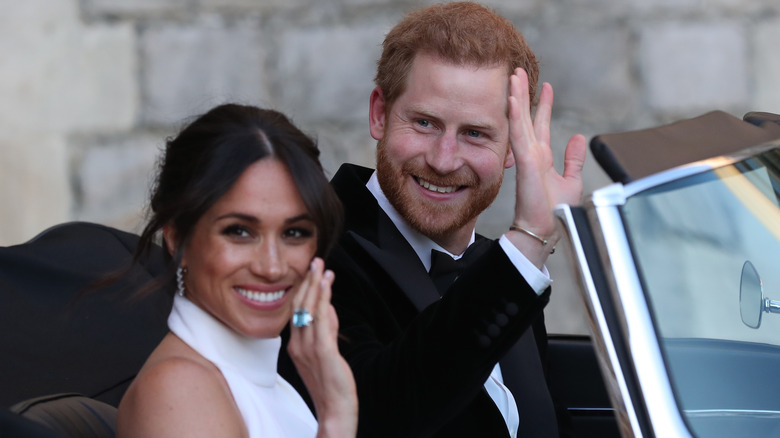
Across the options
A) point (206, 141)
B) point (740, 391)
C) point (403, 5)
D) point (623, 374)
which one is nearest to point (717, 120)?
point (740, 391)

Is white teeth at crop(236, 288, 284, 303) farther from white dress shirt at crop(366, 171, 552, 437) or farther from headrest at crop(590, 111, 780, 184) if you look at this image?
white dress shirt at crop(366, 171, 552, 437)

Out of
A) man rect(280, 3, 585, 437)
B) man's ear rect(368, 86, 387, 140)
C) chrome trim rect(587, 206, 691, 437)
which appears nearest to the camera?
chrome trim rect(587, 206, 691, 437)

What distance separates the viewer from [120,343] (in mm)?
2430

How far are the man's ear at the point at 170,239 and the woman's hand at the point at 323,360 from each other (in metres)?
0.27

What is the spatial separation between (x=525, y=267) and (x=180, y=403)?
2.19 ft

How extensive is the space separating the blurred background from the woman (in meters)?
2.75

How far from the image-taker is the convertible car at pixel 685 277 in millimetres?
1615

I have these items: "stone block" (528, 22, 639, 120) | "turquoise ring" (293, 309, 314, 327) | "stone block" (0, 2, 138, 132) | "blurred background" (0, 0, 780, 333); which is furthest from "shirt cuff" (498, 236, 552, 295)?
"stone block" (0, 2, 138, 132)

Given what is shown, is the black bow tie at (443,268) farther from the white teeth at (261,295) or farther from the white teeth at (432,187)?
the white teeth at (261,295)

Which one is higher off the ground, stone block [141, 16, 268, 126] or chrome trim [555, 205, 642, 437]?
chrome trim [555, 205, 642, 437]

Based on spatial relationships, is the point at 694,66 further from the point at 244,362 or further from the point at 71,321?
the point at 244,362

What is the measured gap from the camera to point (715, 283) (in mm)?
1828

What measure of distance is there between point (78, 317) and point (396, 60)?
0.99 metres

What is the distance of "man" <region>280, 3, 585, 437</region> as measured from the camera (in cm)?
206
